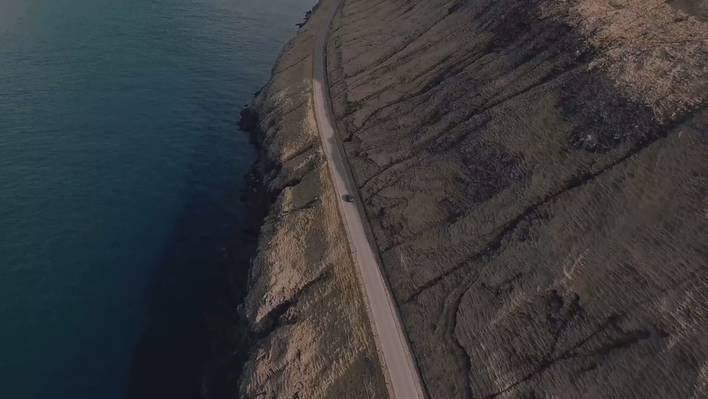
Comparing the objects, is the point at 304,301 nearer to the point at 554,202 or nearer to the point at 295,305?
the point at 295,305

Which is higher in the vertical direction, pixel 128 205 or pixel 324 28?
pixel 128 205

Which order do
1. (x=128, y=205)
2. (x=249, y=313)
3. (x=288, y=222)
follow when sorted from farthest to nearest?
(x=128, y=205) → (x=288, y=222) → (x=249, y=313)

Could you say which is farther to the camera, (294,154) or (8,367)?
(294,154)

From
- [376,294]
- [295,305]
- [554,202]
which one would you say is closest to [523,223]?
[554,202]

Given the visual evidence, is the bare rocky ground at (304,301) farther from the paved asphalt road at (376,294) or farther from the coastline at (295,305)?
the paved asphalt road at (376,294)

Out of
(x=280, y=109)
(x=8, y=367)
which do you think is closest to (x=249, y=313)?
(x=8, y=367)

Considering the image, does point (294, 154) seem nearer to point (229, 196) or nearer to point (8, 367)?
point (229, 196)

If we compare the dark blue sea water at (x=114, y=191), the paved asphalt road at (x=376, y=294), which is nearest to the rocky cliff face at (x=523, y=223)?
the paved asphalt road at (x=376, y=294)

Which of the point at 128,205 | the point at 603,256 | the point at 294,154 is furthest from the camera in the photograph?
the point at 294,154
